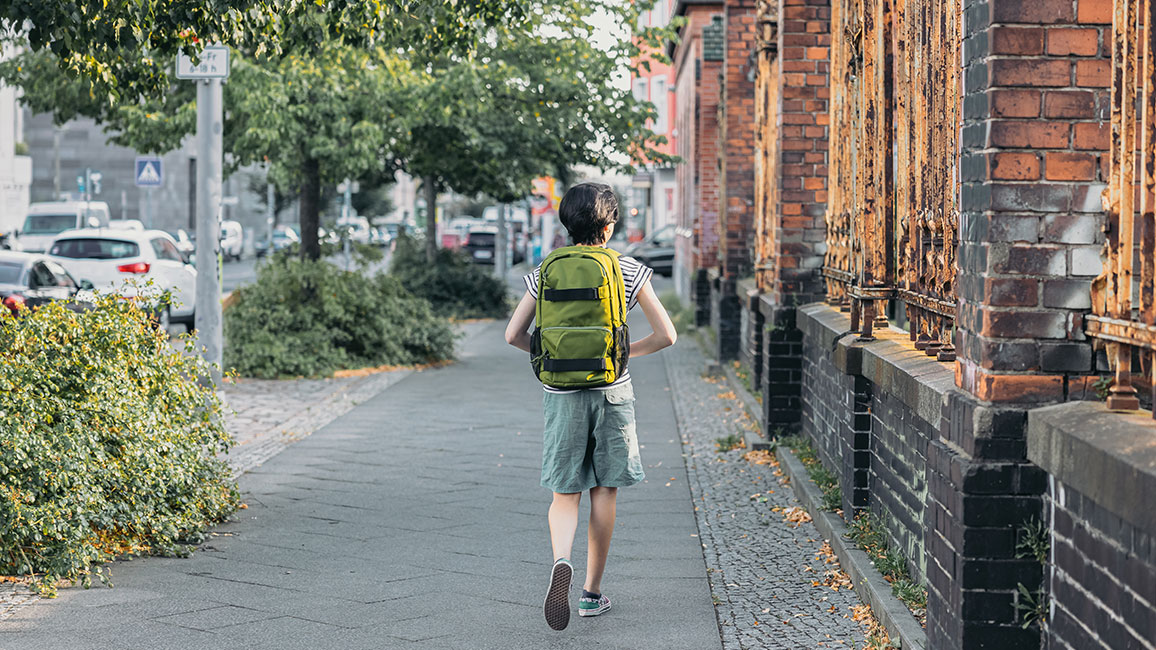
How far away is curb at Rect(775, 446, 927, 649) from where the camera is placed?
190 inches

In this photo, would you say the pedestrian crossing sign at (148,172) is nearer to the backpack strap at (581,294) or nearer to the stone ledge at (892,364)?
the stone ledge at (892,364)

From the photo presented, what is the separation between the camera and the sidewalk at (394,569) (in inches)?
203

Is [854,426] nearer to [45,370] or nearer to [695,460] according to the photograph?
[695,460]

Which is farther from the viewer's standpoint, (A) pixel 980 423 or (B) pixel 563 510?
→ (B) pixel 563 510

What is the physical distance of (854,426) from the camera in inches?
267

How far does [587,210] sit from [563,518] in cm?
112

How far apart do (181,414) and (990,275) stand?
4.28m

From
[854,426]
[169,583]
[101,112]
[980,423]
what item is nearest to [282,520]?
[169,583]

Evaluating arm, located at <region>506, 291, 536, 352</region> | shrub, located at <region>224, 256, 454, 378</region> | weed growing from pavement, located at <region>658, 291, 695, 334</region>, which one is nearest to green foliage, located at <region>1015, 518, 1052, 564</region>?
arm, located at <region>506, 291, 536, 352</region>

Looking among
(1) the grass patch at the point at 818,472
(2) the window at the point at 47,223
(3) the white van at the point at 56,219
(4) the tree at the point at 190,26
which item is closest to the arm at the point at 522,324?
(1) the grass patch at the point at 818,472

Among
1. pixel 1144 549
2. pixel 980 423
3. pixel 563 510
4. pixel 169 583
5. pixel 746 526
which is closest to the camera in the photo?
pixel 1144 549

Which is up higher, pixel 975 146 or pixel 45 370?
pixel 975 146

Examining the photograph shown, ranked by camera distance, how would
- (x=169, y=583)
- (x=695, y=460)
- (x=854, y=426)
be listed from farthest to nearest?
(x=695, y=460)
(x=854, y=426)
(x=169, y=583)

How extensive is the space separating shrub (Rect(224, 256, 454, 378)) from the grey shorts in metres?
9.70
